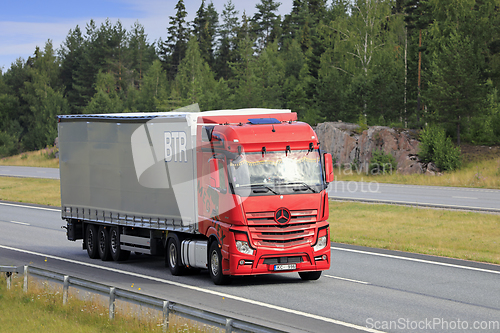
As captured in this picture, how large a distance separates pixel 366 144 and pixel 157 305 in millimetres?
35034

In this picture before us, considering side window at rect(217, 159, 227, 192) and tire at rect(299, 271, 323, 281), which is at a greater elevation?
side window at rect(217, 159, 227, 192)

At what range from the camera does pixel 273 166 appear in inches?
485

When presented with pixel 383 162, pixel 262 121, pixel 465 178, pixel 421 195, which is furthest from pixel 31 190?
pixel 262 121

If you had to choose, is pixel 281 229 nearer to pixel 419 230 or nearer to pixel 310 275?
pixel 310 275

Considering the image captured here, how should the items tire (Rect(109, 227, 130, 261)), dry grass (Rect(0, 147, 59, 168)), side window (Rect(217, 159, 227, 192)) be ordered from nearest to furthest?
1. side window (Rect(217, 159, 227, 192))
2. tire (Rect(109, 227, 130, 261))
3. dry grass (Rect(0, 147, 59, 168))

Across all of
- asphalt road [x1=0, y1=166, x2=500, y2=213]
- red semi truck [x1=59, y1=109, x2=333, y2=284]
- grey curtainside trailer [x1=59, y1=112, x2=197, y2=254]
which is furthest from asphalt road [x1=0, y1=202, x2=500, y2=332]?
asphalt road [x1=0, y1=166, x2=500, y2=213]

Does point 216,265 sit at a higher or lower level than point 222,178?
lower

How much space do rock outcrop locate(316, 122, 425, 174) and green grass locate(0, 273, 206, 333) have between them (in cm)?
3169

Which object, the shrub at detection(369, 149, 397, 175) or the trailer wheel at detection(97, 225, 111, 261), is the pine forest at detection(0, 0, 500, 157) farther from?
the trailer wheel at detection(97, 225, 111, 261)

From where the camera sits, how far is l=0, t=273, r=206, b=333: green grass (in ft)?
28.6

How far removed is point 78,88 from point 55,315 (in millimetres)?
87997

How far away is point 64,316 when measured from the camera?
384 inches

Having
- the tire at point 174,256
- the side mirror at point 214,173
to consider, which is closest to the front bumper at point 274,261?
the side mirror at point 214,173

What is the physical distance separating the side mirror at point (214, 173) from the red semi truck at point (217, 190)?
22 mm
